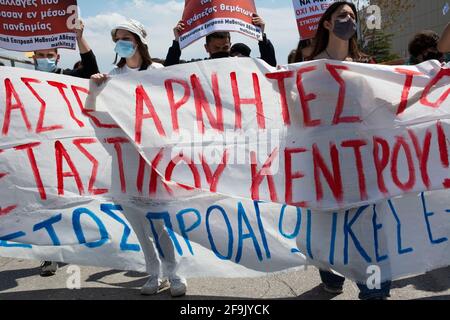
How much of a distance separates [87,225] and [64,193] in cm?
26

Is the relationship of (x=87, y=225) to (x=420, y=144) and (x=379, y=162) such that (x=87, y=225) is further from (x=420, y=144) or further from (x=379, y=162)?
(x=420, y=144)

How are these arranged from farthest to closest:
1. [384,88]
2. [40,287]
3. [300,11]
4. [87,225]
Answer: [300,11] < [40,287] < [87,225] < [384,88]

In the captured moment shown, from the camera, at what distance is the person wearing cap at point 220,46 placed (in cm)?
361

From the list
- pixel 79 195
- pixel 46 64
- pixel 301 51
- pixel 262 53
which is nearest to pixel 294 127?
pixel 262 53

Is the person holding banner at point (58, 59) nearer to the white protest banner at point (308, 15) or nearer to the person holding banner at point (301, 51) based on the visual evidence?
the person holding banner at point (301, 51)

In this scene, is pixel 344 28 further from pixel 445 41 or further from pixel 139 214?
pixel 139 214

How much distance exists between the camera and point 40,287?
137 inches

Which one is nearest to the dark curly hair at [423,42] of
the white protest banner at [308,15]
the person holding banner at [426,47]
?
the person holding banner at [426,47]

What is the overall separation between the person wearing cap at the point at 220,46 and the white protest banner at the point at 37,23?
74 centimetres

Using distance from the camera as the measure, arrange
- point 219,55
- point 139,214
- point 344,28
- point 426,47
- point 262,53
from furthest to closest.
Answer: point 426,47, point 219,55, point 262,53, point 139,214, point 344,28

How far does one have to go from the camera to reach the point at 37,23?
359 centimetres

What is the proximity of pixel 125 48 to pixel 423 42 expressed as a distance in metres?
2.50

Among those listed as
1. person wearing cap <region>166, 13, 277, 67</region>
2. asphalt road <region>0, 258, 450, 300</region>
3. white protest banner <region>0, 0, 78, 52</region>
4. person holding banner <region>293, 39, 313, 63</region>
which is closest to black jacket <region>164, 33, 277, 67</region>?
person wearing cap <region>166, 13, 277, 67</region>

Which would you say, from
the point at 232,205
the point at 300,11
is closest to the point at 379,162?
the point at 232,205
